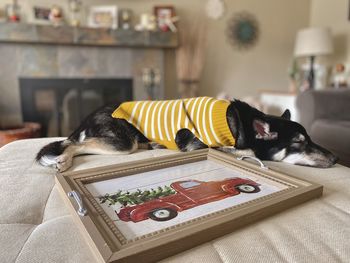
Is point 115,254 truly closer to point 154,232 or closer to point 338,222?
point 154,232

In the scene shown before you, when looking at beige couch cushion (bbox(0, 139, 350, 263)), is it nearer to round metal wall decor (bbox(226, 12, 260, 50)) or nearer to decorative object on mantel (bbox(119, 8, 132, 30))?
decorative object on mantel (bbox(119, 8, 132, 30))

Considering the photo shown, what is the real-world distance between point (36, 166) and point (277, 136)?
69 cm

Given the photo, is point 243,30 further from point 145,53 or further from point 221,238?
point 221,238

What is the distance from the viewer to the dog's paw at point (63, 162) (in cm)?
67

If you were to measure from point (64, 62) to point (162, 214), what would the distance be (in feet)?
7.93

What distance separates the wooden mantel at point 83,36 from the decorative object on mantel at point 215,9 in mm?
602

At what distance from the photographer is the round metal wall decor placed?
301cm

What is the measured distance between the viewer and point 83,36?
2363 millimetres

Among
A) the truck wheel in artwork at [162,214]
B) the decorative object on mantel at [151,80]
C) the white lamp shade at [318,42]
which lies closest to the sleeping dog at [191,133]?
the truck wheel in artwork at [162,214]

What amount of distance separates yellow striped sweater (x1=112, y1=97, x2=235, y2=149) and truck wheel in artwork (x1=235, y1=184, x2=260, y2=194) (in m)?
0.29

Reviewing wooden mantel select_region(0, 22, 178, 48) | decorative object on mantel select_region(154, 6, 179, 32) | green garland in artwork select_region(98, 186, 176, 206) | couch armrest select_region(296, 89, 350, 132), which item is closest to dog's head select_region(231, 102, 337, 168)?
green garland in artwork select_region(98, 186, 176, 206)

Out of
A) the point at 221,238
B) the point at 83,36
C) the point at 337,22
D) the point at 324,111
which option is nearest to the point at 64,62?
the point at 83,36

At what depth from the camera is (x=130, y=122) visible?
895 millimetres

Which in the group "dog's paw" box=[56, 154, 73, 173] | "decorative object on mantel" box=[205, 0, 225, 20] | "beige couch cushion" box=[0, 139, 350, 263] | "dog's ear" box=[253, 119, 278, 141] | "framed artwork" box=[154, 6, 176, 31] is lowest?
"beige couch cushion" box=[0, 139, 350, 263]
